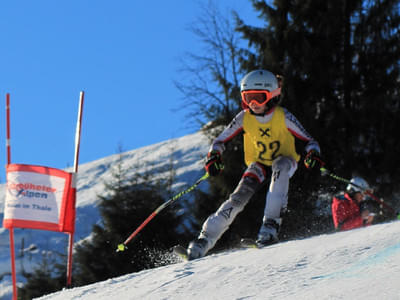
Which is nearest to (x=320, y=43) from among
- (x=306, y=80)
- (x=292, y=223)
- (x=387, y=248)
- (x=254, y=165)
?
(x=306, y=80)

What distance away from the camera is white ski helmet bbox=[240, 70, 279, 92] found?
632 centimetres

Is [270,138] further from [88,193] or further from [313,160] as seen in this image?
[88,193]

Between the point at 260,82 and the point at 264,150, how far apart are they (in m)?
0.72

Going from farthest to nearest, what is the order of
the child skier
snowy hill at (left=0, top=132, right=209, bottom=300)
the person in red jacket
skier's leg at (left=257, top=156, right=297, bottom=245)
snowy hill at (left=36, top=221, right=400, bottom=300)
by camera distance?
snowy hill at (left=0, top=132, right=209, bottom=300), the person in red jacket, the child skier, skier's leg at (left=257, top=156, right=297, bottom=245), snowy hill at (left=36, top=221, right=400, bottom=300)

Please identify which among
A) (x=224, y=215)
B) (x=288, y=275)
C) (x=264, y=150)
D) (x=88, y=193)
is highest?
(x=88, y=193)

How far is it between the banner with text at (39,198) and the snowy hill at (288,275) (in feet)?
4.13

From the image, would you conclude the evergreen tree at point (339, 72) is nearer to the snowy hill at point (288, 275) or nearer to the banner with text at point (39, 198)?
the banner with text at point (39, 198)

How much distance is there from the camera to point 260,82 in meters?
6.34

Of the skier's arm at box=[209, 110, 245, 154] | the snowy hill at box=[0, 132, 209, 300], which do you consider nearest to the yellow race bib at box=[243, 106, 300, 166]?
the skier's arm at box=[209, 110, 245, 154]

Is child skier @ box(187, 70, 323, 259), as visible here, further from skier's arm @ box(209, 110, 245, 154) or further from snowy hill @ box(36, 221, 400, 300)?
snowy hill @ box(36, 221, 400, 300)

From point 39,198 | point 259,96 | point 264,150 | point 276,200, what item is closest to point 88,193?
point 39,198

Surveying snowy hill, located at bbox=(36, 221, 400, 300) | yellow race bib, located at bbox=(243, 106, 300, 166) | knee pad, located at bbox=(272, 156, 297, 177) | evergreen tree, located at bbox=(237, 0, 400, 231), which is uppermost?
evergreen tree, located at bbox=(237, 0, 400, 231)

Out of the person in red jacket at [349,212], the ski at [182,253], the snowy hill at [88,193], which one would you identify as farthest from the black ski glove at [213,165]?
the snowy hill at [88,193]

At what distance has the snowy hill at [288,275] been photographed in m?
3.70
